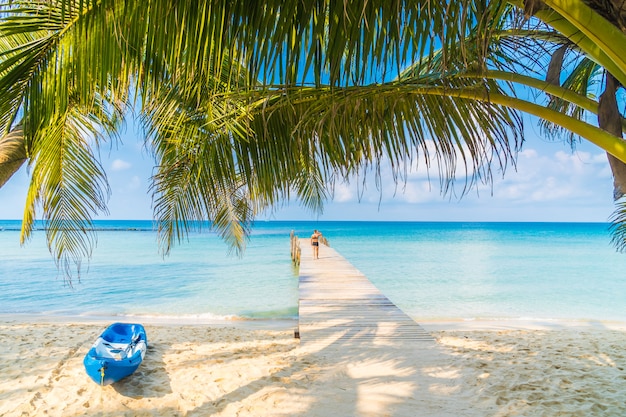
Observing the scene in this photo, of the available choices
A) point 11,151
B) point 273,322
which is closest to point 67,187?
point 11,151

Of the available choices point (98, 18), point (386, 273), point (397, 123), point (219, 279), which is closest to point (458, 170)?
point (397, 123)

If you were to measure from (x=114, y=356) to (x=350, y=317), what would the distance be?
10.2ft

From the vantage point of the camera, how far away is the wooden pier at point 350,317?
4.64 metres

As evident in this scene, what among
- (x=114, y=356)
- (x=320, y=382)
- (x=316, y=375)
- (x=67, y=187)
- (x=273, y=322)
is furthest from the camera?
(x=273, y=322)

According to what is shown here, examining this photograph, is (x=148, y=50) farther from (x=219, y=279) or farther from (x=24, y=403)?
(x=219, y=279)

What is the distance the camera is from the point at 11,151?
190cm

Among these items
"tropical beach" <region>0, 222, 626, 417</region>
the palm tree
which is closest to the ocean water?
"tropical beach" <region>0, 222, 626, 417</region>

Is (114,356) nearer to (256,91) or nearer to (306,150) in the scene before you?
(306,150)

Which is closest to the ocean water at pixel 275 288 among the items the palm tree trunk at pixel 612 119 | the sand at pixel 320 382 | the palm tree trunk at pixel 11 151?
the sand at pixel 320 382

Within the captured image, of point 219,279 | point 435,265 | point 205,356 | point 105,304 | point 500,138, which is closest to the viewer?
point 500,138

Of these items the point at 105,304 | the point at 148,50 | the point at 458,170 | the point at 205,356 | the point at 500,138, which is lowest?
the point at 105,304

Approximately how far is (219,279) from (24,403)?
41.0 ft

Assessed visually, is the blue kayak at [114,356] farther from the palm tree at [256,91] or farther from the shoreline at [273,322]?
the shoreline at [273,322]

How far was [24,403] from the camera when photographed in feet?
12.9
